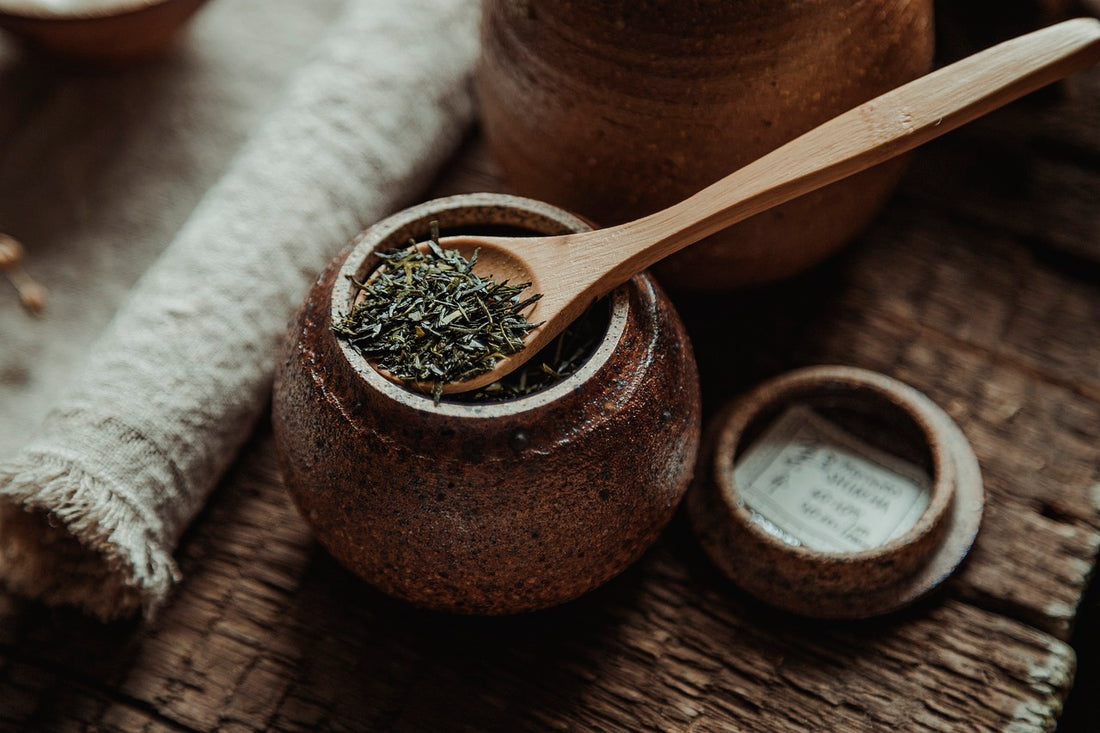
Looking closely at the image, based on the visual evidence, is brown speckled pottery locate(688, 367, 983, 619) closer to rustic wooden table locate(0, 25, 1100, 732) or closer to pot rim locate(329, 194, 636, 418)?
rustic wooden table locate(0, 25, 1100, 732)

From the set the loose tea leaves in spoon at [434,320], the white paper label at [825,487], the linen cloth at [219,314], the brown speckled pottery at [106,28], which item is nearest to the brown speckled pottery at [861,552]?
the white paper label at [825,487]

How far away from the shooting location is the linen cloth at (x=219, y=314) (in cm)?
89

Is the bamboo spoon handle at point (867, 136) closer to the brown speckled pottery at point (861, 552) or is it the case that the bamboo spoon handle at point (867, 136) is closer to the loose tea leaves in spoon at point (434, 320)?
the loose tea leaves in spoon at point (434, 320)

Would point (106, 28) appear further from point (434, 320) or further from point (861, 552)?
point (861, 552)

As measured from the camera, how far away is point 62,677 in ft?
2.96

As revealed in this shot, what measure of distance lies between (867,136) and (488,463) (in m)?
0.40

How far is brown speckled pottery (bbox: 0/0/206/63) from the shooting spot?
1207mm

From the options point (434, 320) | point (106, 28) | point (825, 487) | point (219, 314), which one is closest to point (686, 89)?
point (434, 320)

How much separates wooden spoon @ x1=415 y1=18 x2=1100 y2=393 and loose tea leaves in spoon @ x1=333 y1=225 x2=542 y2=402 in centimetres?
1

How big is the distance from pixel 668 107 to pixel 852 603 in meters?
0.49

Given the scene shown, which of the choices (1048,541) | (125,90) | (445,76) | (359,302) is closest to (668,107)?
(359,302)

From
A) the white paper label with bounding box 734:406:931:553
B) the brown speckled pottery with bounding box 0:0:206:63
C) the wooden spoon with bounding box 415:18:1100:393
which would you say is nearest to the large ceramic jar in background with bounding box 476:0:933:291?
the wooden spoon with bounding box 415:18:1100:393

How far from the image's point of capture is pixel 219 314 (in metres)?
1.01

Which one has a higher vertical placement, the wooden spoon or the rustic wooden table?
the wooden spoon
